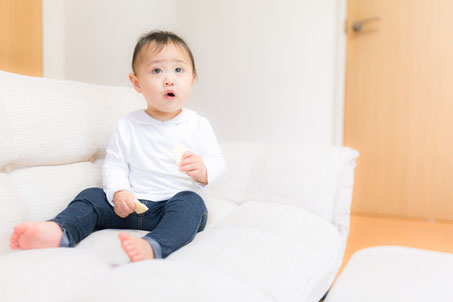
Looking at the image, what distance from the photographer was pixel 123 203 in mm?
885

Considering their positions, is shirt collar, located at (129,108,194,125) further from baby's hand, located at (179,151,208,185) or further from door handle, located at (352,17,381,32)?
door handle, located at (352,17,381,32)

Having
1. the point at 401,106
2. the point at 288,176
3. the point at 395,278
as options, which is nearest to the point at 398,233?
the point at 401,106

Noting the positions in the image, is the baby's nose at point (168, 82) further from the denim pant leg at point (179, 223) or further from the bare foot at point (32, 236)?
the bare foot at point (32, 236)

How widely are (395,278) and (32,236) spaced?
0.72 m

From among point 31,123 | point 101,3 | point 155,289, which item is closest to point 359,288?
point 155,289

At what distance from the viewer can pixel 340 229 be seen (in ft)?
3.85

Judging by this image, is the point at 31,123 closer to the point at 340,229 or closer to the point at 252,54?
the point at 340,229

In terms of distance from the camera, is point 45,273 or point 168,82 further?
point 168,82

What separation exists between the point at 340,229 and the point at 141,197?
0.62 m

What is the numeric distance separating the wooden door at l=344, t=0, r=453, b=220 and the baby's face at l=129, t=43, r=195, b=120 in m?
1.63

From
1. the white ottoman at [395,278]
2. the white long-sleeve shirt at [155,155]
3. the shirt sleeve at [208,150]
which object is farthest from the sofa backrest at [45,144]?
the white ottoman at [395,278]

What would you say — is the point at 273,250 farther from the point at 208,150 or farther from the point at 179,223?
the point at 208,150

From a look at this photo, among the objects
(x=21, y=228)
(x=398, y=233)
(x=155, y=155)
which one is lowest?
(x=398, y=233)

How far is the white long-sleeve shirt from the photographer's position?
103 centimetres
